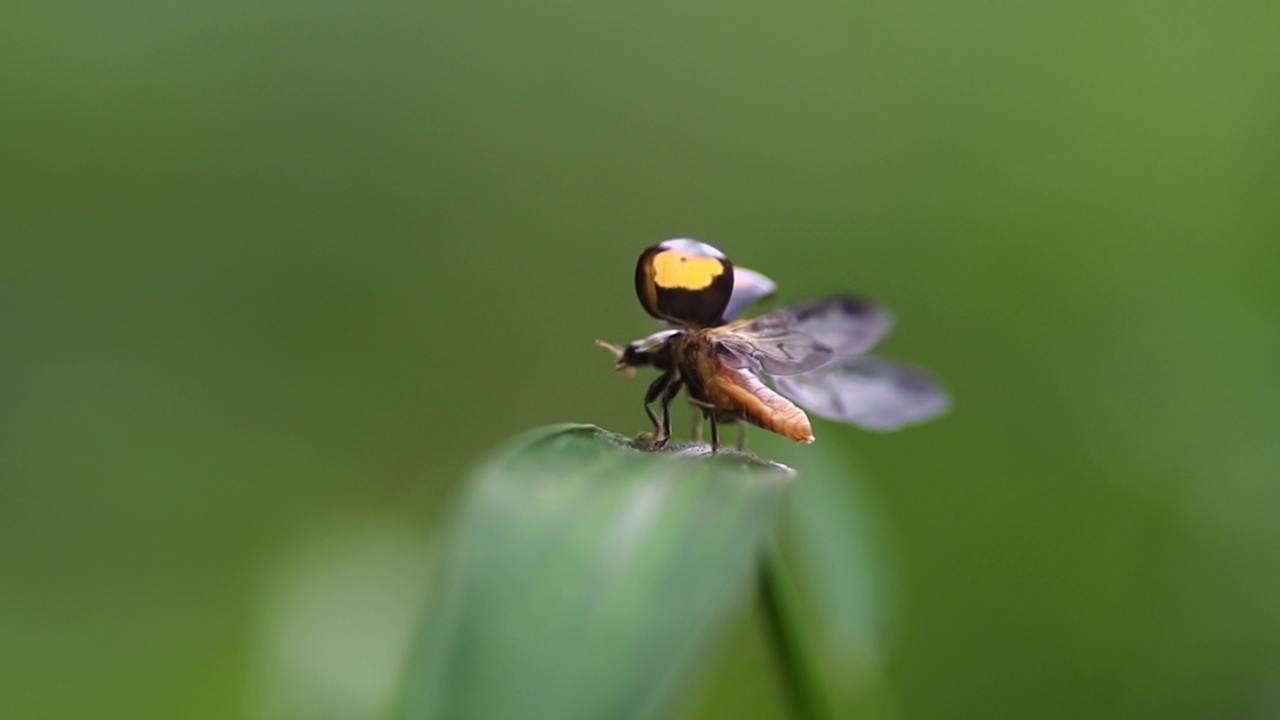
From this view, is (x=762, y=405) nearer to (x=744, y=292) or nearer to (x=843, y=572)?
(x=744, y=292)

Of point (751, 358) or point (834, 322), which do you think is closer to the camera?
point (751, 358)

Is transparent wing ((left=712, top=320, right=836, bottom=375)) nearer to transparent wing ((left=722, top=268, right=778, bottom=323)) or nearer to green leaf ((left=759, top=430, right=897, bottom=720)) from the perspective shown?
transparent wing ((left=722, top=268, right=778, bottom=323))

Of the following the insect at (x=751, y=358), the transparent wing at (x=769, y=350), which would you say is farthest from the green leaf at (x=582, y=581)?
the transparent wing at (x=769, y=350)

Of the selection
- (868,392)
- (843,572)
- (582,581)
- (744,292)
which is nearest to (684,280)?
(744,292)

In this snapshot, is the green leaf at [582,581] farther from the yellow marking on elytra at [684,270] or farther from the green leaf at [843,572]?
the green leaf at [843,572]

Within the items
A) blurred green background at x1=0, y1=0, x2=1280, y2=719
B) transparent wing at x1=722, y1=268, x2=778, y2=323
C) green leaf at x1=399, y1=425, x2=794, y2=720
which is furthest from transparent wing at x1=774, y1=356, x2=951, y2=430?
green leaf at x1=399, y1=425, x2=794, y2=720

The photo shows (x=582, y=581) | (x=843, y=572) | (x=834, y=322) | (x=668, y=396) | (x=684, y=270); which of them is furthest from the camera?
(x=843, y=572)

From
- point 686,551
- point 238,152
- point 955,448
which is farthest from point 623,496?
point 238,152
